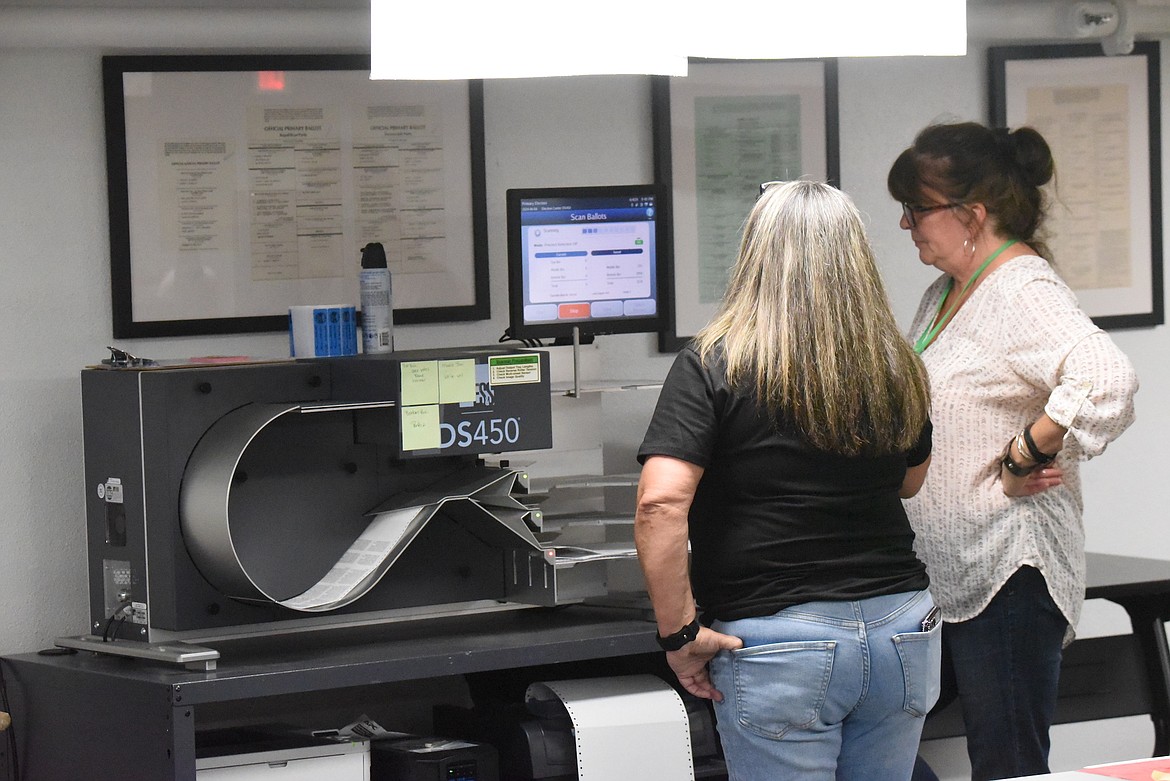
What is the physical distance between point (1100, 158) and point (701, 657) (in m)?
2.18

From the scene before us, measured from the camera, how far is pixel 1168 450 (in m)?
3.74

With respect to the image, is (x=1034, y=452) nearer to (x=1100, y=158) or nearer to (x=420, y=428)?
(x=420, y=428)

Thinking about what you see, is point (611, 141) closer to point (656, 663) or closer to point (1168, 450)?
point (656, 663)

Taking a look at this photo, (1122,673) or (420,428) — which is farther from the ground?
(420,428)

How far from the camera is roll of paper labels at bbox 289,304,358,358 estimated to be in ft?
8.72

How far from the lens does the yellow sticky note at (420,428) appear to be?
2426 millimetres

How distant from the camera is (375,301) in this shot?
2.67 meters

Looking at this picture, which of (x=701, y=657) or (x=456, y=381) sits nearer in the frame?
(x=701, y=657)

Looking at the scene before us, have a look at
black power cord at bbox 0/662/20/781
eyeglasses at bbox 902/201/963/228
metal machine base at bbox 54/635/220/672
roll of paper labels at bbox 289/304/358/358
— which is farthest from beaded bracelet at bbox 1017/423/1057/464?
black power cord at bbox 0/662/20/781

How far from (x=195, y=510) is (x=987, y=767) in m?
1.34

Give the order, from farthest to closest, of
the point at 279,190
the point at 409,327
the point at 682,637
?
the point at 409,327
the point at 279,190
the point at 682,637

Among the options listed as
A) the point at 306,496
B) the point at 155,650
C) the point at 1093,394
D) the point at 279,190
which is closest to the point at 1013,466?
the point at 1093,394

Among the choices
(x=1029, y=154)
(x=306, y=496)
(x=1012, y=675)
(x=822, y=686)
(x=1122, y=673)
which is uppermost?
Result: (x=1029, y=154)

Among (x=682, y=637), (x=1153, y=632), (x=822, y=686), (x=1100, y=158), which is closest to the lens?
Answer: (x=822, y=686)
